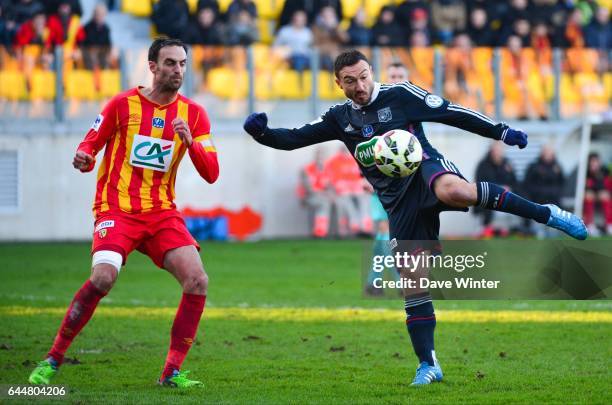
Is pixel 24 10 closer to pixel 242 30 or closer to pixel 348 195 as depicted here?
pixel 242 30

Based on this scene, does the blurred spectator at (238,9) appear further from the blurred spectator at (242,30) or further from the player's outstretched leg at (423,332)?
the player's outstretched leg at (423,332)

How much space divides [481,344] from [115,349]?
3.02 metres

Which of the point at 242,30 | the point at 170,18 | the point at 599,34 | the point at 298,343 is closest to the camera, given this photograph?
the point at 298,343

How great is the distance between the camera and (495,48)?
22812 millimetres

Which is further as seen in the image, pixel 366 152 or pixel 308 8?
pixel 308 8

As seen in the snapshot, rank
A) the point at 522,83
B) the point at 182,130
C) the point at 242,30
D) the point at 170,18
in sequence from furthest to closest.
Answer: the point at 522,83 < the point at 242,30 < the point at 170,18 < the point at 182,130

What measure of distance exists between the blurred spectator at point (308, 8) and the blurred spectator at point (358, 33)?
519 mm

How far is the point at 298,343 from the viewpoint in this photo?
32.2 feet

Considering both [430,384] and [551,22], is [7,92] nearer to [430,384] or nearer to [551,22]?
[551,22]

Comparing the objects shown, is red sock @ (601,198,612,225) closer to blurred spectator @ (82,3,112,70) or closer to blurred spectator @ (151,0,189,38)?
blurred spectator @ (151,0,189,38)

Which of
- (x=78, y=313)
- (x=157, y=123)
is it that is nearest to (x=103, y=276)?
(x=78, y=313)

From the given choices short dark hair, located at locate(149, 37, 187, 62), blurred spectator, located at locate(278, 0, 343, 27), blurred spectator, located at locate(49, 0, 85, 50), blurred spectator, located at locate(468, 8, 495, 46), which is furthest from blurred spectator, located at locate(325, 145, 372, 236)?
short dark hair, located at locate(149, 37, 187, 62)

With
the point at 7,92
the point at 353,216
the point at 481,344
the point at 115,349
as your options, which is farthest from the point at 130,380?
the point at 353,216

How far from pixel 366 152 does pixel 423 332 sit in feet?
4.16
